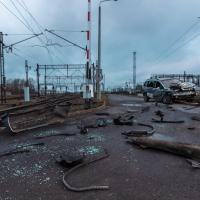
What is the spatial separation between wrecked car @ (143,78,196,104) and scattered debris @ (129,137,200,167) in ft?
56.4

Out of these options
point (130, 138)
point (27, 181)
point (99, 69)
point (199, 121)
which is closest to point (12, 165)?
point (27, 181)

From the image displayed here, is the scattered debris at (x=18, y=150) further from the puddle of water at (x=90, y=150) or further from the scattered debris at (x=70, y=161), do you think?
the scattered debris at (x=70, y=161)

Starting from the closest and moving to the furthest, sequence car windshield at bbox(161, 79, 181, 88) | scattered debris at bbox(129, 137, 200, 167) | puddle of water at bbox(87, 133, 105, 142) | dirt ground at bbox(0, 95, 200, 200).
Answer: dirt ground at bbox(0, 95, 200, 200)
scattered debris at bbox(129, 137, 200, 167)
puddle of water at bbox(87, 133, 105, 142)
car windshield at bbox(161, 79, 181, 88)

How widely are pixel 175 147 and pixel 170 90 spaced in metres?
18.2

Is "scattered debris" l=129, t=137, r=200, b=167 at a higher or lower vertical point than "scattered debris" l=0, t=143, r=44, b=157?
higher

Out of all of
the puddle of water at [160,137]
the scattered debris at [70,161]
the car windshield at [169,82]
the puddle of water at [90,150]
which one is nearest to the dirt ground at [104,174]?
the puddle of water at [90,150]

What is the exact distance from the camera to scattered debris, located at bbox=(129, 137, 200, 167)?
20.7 feet

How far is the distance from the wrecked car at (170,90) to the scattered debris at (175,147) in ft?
56.4

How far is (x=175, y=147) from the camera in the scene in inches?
266

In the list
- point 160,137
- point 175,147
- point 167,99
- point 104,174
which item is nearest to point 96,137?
point 160,137

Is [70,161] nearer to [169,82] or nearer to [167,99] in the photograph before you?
[167,99]

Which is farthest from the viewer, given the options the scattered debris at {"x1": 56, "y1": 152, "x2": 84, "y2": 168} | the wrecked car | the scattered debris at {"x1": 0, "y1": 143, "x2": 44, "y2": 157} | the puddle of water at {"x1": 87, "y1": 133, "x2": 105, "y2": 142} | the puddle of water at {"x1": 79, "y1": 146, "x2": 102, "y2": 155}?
the wrecked car

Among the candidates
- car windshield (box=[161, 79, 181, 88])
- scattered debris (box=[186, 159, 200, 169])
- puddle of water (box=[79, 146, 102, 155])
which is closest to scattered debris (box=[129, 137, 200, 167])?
scattered debris (box=[186, 159, 200, 169])

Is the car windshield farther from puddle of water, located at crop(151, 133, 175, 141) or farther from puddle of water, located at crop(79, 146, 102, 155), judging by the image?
puddle of water, located at crop(79, 146, 102, 155)
